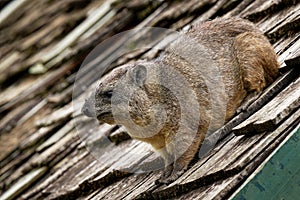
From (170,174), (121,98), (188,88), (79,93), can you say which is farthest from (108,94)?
(79,93)

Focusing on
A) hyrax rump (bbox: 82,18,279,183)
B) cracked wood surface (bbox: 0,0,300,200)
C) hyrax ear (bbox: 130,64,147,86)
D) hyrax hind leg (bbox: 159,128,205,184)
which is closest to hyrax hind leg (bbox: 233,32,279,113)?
hyrax rump (bbox: 82,18,279,183)

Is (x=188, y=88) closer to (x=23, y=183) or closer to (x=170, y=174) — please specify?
(x=170, y=174)

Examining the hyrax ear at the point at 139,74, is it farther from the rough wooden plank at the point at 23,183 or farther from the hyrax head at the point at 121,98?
the rough wooden plank at the point at 23,183

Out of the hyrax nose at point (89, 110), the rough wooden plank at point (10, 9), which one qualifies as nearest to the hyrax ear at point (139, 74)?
the hyrax nose at point (89, 110)

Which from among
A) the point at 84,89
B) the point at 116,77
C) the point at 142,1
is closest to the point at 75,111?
the point at 84,89

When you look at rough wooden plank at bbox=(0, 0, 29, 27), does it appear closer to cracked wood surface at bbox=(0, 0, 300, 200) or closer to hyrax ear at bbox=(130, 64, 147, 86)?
cracked wood surface at bbox=(0, 0, 300, 200)

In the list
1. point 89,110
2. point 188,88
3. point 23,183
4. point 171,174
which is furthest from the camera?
point 23,183
